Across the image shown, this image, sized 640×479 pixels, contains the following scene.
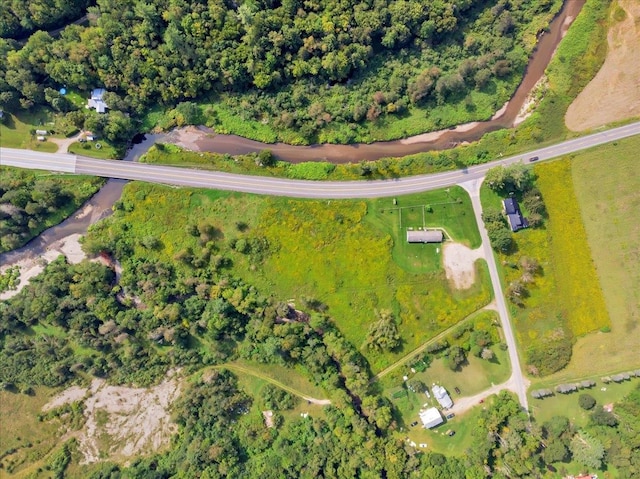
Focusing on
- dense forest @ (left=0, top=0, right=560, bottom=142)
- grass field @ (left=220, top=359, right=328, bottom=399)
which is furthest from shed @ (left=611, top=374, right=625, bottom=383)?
dense forest @ (left=0, top=0, right=560, bottom=142)

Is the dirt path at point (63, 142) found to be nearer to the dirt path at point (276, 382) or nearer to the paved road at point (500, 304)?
the dirt path at point (276, 382)

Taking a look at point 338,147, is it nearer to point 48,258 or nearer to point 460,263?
point 460,263

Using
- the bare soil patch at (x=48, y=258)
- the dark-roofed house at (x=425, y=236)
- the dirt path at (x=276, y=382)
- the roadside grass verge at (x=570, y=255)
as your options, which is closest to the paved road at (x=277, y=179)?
the roadside grass verge at (x=570, y=255)

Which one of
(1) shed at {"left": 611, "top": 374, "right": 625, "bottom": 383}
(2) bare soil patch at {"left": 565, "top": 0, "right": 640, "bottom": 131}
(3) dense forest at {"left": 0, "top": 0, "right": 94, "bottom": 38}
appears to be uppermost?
(2) bare soil patch at {"left": 565, "top": 0, "right": 640, "bottom": 131}

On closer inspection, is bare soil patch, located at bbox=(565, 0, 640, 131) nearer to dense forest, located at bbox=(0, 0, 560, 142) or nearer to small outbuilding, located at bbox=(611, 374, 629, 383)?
dense forest, located at bbox=(0, 0, 560, 142)

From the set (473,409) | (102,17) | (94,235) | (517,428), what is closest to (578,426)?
(517,428)

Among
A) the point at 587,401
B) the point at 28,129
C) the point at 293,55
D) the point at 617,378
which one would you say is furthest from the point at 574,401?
the point at 28,129
